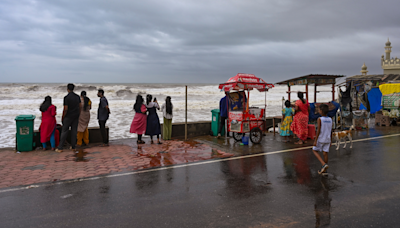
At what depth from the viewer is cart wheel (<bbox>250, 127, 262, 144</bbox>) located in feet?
32.9

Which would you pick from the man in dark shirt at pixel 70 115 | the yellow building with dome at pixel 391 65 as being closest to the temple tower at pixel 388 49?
the yellow building with dome at pixel 391 65

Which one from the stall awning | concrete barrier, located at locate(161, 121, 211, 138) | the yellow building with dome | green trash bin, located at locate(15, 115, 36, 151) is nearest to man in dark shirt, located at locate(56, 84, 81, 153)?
green trash bin, located at locate(15, 115, 36, 151)

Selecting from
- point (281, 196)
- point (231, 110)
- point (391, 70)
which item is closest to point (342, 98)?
point (231, 110)

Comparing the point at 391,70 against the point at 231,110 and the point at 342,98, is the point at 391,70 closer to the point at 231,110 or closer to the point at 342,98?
the point at 342,98

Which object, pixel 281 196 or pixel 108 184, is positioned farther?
pixel 108 184

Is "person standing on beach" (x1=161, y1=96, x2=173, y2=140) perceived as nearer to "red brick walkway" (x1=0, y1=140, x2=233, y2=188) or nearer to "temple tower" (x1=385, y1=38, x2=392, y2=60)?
"red brick walkway" (x1=0, y1=140, x2=233, y2=188)

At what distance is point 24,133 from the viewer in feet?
29.1

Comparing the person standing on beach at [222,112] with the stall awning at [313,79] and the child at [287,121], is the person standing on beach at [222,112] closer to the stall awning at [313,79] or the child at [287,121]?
the child at [287,121]

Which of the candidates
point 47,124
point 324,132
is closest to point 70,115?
point 47,124

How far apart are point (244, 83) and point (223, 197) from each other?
5.68 meters

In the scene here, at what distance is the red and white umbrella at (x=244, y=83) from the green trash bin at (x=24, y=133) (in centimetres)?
648

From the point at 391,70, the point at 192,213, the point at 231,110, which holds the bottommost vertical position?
the point at 192,213

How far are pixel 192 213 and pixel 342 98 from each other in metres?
11.8

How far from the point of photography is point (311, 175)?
6238 millimetres
